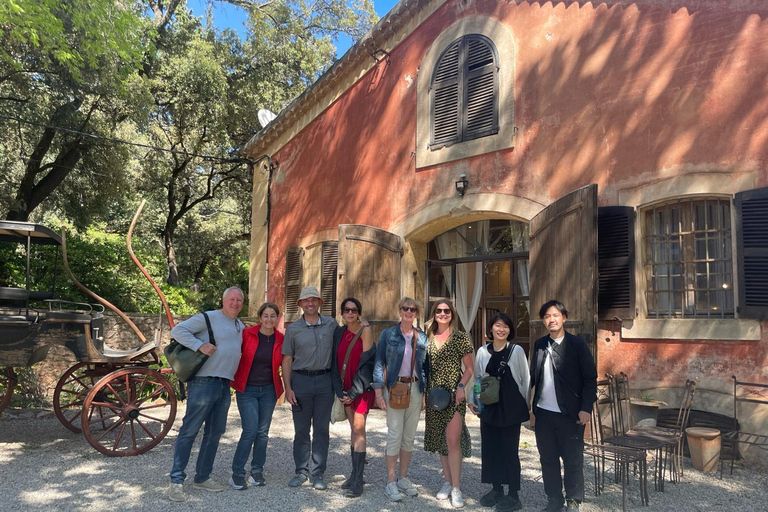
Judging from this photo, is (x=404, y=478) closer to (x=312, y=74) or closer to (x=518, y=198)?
(x=518, y=198)

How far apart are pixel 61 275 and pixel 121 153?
4.01 metres

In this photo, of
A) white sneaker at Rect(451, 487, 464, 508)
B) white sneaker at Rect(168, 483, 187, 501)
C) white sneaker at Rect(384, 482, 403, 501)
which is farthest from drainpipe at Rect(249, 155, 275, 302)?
white sneaker at Rect(451, 487, 464, 508)

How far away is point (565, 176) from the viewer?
7.08 m

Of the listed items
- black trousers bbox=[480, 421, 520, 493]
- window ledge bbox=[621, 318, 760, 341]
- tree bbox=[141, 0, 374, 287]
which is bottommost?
black trousers bbox=[480, 421, 520, 493]

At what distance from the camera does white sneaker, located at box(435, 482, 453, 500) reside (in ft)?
14.5

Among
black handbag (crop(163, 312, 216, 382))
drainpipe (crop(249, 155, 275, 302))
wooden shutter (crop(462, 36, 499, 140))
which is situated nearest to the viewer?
black handbag (crop(163, 312, 216, 382))

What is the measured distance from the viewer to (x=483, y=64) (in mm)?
8141

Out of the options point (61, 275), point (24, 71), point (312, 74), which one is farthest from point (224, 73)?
point (61, 275)

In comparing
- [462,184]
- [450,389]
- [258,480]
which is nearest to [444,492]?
[450,389]

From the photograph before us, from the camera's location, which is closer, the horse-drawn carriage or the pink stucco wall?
the horse-drawn carriage

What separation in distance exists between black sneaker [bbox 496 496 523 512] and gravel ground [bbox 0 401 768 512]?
0.10m

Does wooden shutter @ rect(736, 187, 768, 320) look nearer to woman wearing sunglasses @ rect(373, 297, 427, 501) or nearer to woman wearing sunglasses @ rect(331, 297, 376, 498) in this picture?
woman wearing sunglasses @ rect(373, 297, 427, 501)

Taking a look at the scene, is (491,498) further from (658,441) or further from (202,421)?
(202,421)

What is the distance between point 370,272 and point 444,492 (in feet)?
14.1
